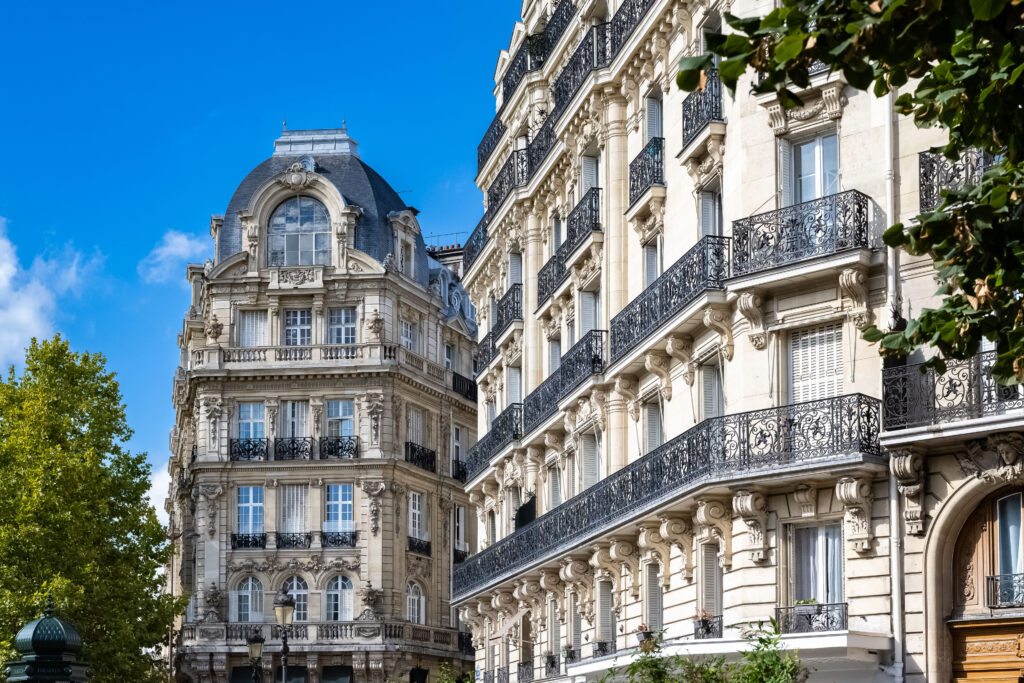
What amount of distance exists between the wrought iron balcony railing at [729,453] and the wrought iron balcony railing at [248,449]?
87.2 ft

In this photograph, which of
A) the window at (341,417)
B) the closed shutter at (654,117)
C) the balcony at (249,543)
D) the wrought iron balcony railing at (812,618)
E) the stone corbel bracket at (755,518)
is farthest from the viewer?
the window at (341,417)

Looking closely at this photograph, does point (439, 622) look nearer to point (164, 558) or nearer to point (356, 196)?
point (356, 196)

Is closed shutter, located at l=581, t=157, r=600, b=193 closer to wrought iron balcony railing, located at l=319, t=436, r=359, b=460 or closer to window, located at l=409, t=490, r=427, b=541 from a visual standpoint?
wrought iron balcony railing, located at l=319, t=436, r=359, b=460

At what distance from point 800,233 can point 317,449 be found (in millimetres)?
34895

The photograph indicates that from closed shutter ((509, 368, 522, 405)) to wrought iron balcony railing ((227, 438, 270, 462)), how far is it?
1877cm

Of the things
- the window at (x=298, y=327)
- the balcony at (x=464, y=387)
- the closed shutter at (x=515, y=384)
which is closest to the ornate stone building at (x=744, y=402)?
the closed shutter at (x=515, y=384)

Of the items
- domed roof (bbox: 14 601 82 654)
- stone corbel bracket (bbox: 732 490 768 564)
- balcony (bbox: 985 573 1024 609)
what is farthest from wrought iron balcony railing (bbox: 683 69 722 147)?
domed roof (bbox: 14 601 82 654)

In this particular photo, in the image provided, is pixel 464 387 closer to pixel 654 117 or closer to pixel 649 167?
pixel 654 117

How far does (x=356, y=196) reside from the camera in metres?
58.7

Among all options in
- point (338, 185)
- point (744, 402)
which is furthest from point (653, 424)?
point (338, 185)

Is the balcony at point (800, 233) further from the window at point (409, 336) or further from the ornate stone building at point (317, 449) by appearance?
the window at point (409, 336)

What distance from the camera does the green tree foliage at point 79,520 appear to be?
35.4m

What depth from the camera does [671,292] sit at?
1006 inches

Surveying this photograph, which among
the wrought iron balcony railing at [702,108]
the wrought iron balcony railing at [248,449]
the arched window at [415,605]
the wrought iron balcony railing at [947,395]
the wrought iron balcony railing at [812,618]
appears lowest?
the arched window at [415,605]
